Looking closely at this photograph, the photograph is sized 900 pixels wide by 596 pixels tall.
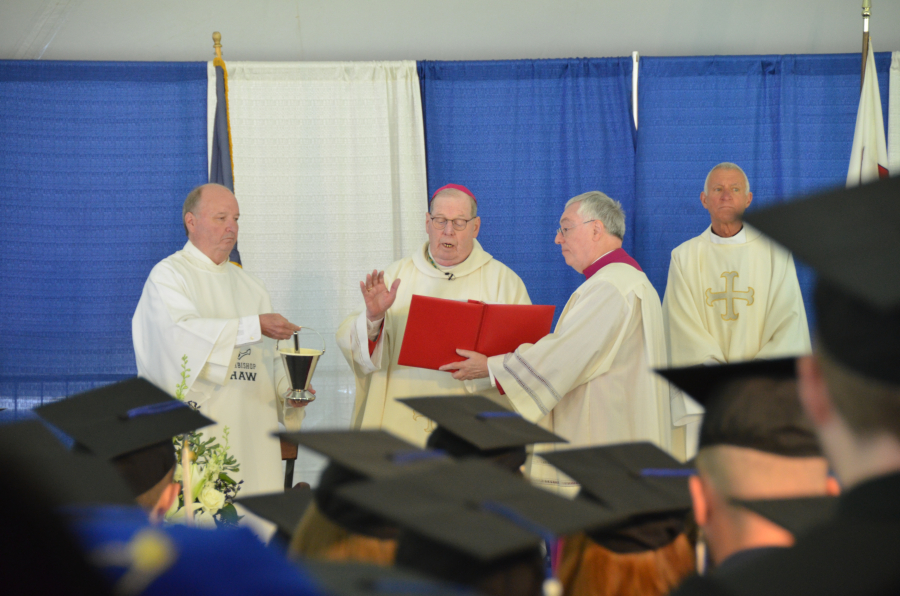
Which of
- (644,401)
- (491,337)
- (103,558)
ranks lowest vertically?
(644,401)

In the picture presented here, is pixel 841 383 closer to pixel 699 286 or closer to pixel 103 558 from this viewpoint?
pixel 103 558

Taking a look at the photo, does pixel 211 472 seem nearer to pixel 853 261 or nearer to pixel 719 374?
pixel 719 374

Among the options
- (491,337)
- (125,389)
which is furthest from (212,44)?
(125,389)

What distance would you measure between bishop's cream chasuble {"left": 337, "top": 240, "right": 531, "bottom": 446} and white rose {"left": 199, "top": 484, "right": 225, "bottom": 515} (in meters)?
1.79

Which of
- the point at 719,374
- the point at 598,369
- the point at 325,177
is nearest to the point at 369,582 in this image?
the point at 719,374

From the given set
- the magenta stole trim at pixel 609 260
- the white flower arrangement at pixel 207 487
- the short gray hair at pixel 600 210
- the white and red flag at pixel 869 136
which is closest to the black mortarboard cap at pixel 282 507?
the white flower arrangement at pixel 207 487

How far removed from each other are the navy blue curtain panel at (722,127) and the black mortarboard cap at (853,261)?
5139 millimetres

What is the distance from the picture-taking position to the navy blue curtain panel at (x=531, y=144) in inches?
244

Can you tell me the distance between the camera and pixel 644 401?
4.33m

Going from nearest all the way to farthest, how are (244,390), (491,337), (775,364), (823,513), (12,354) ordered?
1. (823,513)
2. (775,364)
3. (491,337)
4. (244,390)
5. (12,354)

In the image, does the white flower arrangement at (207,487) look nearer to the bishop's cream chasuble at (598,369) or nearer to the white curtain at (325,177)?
the bishop's cream chasuble at (598,369)

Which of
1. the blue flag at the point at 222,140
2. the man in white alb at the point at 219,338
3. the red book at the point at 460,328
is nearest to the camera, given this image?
the red book at the point at 460,328

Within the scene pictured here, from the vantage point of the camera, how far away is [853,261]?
94cm

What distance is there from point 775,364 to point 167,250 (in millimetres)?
5366
